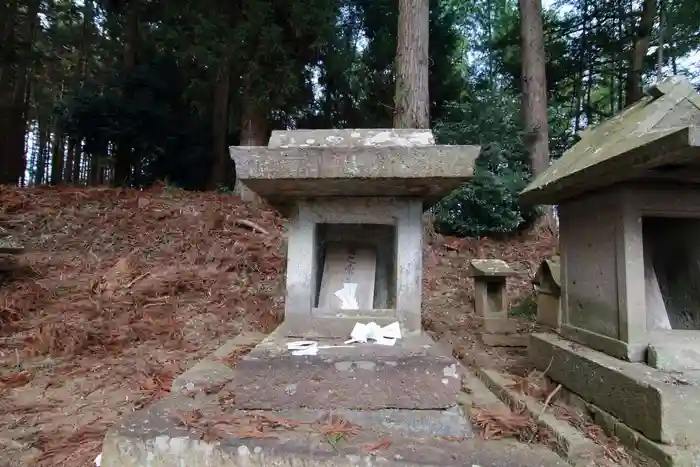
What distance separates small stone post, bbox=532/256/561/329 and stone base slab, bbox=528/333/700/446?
161 centimetres

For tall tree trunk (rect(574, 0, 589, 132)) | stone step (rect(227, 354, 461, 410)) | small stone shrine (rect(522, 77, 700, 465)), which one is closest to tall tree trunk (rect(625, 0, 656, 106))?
tall tree trunk (rect(574, 0, 589, 132))

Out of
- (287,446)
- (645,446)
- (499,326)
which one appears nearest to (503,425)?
(645,446)

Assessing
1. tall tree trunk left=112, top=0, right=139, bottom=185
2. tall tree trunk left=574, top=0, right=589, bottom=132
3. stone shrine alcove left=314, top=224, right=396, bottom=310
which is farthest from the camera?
tall tree trunk left=574, top=0, right=589, bottom=132

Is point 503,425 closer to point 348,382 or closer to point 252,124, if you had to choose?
point 348,382

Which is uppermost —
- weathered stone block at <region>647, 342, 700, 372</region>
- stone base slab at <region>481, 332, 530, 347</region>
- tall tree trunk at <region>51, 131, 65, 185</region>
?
tall tree trunk at <region>51, 131, 65, 185</region>

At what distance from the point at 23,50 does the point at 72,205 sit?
18.4 feet

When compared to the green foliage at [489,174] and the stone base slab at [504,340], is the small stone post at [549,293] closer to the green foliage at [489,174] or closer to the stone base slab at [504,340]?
the stone base slab at [504,340]

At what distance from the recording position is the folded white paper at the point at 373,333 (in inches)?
101

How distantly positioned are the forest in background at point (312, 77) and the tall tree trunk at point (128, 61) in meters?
0.04

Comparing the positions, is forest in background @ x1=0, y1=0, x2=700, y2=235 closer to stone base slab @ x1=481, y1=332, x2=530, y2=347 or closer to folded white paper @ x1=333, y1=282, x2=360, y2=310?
stone base slab @ x1=481, y1=332, x2=530, y2=347

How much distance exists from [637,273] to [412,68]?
5031mm

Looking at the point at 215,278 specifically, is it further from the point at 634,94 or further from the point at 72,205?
the point at 634,94

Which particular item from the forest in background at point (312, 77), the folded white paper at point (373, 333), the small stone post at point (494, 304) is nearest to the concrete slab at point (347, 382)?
the folded white paper at point (373, 333)

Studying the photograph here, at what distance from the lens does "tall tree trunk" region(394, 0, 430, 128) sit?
6758 mm
